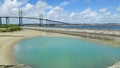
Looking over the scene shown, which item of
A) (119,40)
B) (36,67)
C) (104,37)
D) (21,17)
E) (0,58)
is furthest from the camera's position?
(21,17)

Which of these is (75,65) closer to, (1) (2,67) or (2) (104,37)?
(1) (2,67)

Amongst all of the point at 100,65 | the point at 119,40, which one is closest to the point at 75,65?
the point at 100,65

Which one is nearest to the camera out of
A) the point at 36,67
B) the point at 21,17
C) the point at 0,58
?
the point at 36,67

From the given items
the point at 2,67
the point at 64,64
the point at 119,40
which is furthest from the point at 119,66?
the point at 119,40

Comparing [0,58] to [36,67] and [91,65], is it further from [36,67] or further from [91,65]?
[91,65]

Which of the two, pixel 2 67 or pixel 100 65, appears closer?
pixel 2 67

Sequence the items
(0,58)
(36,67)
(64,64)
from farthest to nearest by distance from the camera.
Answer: (0,58)
(64,64)
(36,67)

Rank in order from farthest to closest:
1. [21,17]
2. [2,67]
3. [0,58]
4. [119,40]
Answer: [21,17] → [119,40] → [0,58] → [2,67]

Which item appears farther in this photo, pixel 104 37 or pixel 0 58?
pixel 104 37
